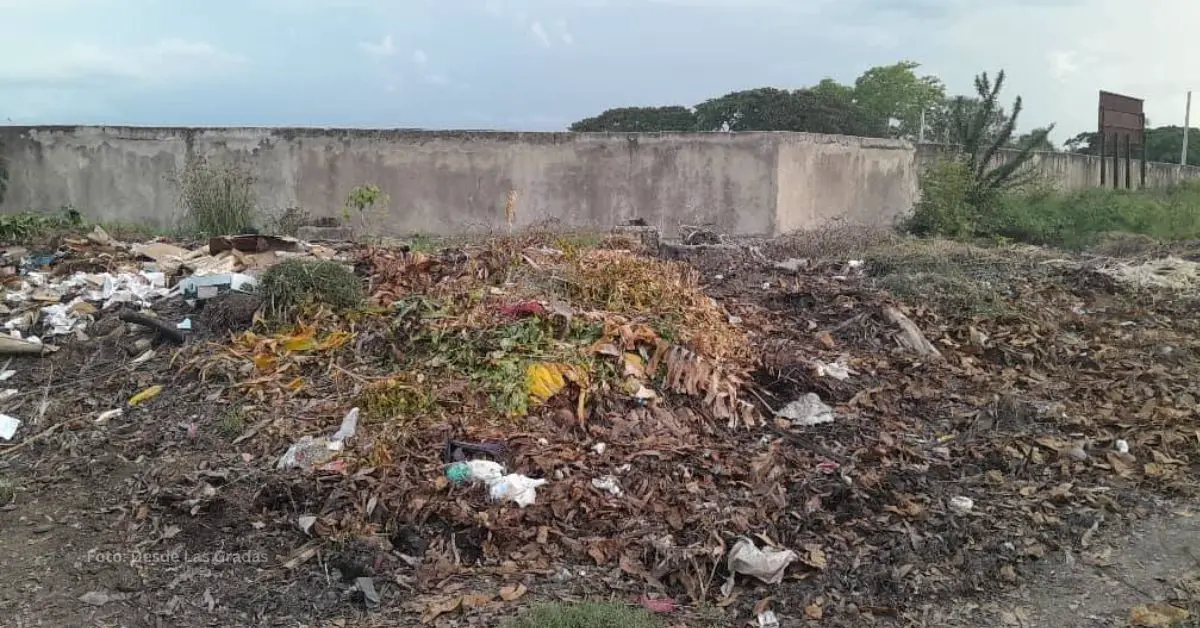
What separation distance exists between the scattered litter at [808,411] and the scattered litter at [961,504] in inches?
43.4

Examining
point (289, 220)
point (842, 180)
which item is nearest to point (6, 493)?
point (289, 220)

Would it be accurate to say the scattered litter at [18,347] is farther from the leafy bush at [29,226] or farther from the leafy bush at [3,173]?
the leafy bush at [3,173]

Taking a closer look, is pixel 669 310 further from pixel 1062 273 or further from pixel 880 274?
pixel 1062 273

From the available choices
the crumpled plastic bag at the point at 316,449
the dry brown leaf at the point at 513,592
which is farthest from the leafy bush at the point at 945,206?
the dry brown leaf at the point at 513,592

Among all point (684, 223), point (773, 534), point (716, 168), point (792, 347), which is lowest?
point (773, 534)

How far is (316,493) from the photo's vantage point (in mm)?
3721

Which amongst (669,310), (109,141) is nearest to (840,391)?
(669,310)

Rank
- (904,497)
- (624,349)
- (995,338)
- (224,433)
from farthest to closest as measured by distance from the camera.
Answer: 1. (995,338)
2. (624,349)
3. (224,433)
4. (904,497)

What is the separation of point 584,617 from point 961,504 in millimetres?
1992

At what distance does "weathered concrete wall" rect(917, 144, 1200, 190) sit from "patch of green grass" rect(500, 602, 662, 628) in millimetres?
12655

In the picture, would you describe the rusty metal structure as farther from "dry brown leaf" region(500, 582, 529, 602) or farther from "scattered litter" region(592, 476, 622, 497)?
"dry brown leaf" region(500, 582, 529, 602)

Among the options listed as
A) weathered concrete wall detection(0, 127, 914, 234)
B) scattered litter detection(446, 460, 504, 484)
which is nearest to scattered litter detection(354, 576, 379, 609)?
scattered litter detection(446, 460, 504, 484)

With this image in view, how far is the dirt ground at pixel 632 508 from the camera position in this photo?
3100mm

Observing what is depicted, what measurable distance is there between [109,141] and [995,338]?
36.0 ft
